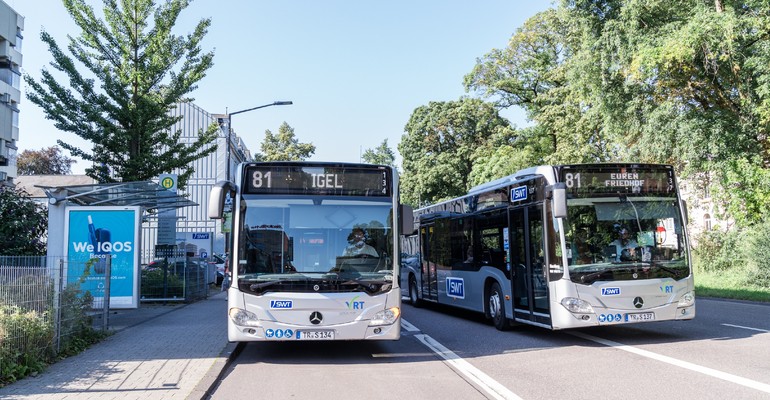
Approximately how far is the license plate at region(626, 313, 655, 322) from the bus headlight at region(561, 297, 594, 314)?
637mm

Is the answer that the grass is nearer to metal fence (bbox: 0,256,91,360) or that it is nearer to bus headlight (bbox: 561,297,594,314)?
bus headlight (bbox: 561,297,594,314)

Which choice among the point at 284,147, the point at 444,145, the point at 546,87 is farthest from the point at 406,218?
the point at 284,147

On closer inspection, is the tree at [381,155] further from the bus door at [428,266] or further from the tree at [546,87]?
the bus door at [428,266]

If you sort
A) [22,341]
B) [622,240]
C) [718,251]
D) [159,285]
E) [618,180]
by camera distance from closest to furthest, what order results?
[22,341]
[622,240]
[618,180]
[159,285]
[718,251]

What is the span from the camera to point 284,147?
55625 mm

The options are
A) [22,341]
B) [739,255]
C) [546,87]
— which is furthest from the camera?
[546,87]

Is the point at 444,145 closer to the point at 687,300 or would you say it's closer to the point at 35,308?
the point at 687,300

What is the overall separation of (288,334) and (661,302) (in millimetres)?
6123

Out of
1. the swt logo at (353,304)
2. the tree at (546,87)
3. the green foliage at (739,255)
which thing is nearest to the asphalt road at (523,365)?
the swt logo at (353,304)

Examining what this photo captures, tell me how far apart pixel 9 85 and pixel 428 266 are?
37.7 meters

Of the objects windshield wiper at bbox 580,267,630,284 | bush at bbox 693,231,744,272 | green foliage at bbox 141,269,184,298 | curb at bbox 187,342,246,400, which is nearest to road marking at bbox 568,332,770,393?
windshield wiper at bbox 580,267,630,284

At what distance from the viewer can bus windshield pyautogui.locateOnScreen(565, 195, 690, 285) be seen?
10.5 m

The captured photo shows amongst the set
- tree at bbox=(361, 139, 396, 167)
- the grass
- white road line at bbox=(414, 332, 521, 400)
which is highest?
tree at bbox=(361, 139, 396, 167)

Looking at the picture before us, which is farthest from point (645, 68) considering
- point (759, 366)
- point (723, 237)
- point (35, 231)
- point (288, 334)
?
point (35, 231)
